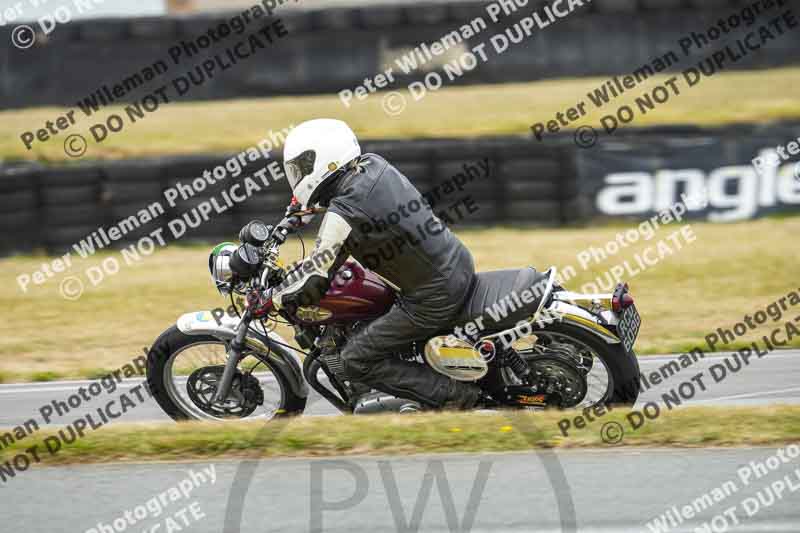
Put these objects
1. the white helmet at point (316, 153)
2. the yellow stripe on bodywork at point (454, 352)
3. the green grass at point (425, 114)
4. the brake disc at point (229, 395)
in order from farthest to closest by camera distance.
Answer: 1. the green grass at point (425, 114)
2. the brake disc at point (229, 395)
3. the yellow stripe on bodywork at point (454, 352)
4. the white helmet at point (316, 153)

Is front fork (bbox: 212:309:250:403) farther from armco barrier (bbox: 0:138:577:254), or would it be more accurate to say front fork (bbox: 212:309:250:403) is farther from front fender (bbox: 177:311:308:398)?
armco barrier (bbox: 0:138:577:254)

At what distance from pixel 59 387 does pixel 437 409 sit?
318cm

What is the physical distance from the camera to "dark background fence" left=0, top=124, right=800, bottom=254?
10906mm

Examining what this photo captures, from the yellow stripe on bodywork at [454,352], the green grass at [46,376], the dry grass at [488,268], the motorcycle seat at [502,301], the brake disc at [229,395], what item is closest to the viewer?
the motorcycle seat at [502,301]

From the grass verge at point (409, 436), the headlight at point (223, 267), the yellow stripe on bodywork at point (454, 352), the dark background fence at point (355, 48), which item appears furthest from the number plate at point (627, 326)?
the dark background fence at point (355, 48)

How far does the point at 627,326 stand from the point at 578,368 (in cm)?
38

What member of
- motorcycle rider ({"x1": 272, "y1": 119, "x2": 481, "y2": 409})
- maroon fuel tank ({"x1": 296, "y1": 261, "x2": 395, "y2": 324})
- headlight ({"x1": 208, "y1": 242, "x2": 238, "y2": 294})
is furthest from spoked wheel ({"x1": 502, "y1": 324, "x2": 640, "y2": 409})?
headlight ({"x1": 208, "y1": 242, "x2": 238, "y2": 294})

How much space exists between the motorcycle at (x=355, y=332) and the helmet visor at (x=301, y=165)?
30cm

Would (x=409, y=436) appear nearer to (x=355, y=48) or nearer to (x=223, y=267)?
(x=223, y=267)

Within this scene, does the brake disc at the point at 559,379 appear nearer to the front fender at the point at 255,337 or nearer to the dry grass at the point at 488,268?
the front fender at the point at 255,337

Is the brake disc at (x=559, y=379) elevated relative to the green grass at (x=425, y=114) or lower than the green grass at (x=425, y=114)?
lower

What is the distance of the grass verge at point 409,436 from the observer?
15.7ft

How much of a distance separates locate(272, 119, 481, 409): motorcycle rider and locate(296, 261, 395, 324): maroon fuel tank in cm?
8

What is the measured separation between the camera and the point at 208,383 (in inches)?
230
